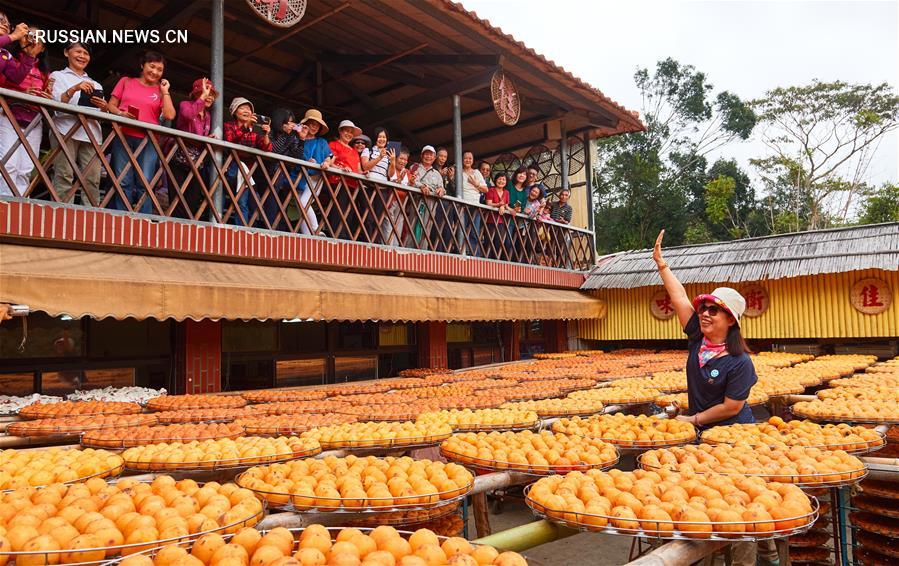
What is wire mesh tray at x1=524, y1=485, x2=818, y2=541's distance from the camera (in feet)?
6.91

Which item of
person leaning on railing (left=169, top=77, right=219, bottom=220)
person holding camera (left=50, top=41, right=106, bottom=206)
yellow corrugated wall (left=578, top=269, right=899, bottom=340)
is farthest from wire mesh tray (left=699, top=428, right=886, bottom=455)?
yellow corrugated wall (left=578, top=269, right=899, bottom=340)

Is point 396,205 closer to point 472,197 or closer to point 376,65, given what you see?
point 472,197

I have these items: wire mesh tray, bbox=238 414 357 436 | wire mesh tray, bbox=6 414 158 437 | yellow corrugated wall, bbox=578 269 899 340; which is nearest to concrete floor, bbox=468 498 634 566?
wire mesh tray, bbox=238 414 357 436

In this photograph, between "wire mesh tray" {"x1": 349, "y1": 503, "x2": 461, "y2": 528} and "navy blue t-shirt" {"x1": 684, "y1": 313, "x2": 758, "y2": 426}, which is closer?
"wire mesh tray" {"x1": 349, "y1": 503, "x2": 461, "y2": 528}

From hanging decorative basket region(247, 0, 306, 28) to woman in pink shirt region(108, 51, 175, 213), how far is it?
1.20 m

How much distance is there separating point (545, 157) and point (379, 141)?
6654 mm

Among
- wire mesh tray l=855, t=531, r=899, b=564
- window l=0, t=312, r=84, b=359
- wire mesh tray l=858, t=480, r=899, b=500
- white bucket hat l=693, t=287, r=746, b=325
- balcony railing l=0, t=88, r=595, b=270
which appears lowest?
wire mesh tray l=855, t=531, r=899, b=564

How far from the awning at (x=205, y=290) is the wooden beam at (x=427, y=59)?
3.75 meters

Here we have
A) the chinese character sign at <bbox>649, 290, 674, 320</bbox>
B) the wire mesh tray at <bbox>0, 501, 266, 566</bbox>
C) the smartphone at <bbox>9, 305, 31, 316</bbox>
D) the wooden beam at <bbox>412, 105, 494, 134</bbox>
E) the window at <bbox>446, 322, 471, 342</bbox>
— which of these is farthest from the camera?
the chinese character sign at <bbox>649, 290, 674, 320</bbox>

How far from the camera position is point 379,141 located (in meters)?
8.45

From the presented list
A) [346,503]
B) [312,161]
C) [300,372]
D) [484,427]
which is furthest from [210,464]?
[300,372]

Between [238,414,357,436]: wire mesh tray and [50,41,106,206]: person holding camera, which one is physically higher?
[50,41,106,206]: person holding camera

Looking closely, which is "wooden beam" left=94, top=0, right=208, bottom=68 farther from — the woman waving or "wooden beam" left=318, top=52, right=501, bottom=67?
the woman waving

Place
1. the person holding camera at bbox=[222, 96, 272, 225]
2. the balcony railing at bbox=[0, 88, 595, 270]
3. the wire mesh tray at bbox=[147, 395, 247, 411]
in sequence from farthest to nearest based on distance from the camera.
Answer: the person holding camera at bbox=[222, 96, 272, 225] < the balcony railing at bbox=[0, 88, 595, 270] < the wire mesh tray at bbox=[147, 395, 247, 411]
